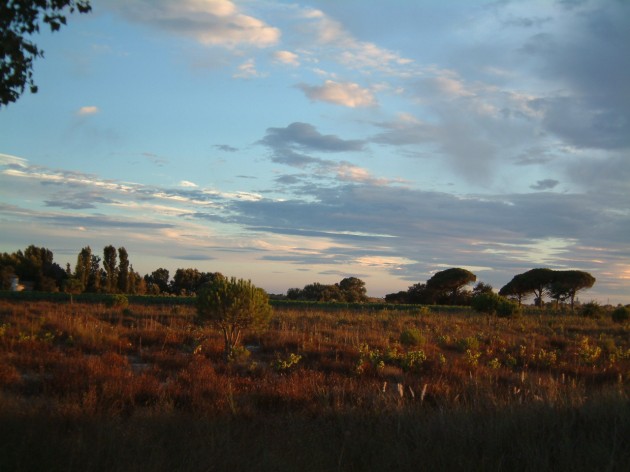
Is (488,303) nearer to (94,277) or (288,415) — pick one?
(288,415)

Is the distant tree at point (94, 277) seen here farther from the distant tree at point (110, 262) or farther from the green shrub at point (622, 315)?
the green shrub at point (622, 315)

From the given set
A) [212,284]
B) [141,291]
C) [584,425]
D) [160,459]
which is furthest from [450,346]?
[141,291]

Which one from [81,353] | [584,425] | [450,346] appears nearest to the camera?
[584,425]

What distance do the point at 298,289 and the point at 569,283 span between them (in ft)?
109

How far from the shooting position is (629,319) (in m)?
34.2

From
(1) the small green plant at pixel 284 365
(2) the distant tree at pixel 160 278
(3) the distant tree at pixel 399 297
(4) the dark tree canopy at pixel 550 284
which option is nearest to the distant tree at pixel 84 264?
(2) the distant tree at pixel 160 278

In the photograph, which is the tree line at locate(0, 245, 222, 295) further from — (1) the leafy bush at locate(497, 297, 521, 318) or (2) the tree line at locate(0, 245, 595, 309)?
(1) the leafy bush at locate(497, 297, 521, 318)

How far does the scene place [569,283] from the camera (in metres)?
62.3

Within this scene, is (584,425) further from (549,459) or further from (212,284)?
(212,284)

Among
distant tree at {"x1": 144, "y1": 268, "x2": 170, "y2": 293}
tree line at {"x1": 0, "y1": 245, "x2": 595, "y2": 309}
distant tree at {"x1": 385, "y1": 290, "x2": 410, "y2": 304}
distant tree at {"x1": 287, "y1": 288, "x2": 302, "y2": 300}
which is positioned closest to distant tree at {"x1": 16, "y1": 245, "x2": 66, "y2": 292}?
tree line at {"x1": 0, "y1": 245, "x2": 595, "y2": 309}

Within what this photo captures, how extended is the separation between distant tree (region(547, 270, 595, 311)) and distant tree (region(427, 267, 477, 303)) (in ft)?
32.8

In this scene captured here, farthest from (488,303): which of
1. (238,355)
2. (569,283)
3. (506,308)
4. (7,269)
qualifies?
(7,269)

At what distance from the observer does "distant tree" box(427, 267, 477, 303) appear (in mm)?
70312

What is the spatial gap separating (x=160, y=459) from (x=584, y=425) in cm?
493
